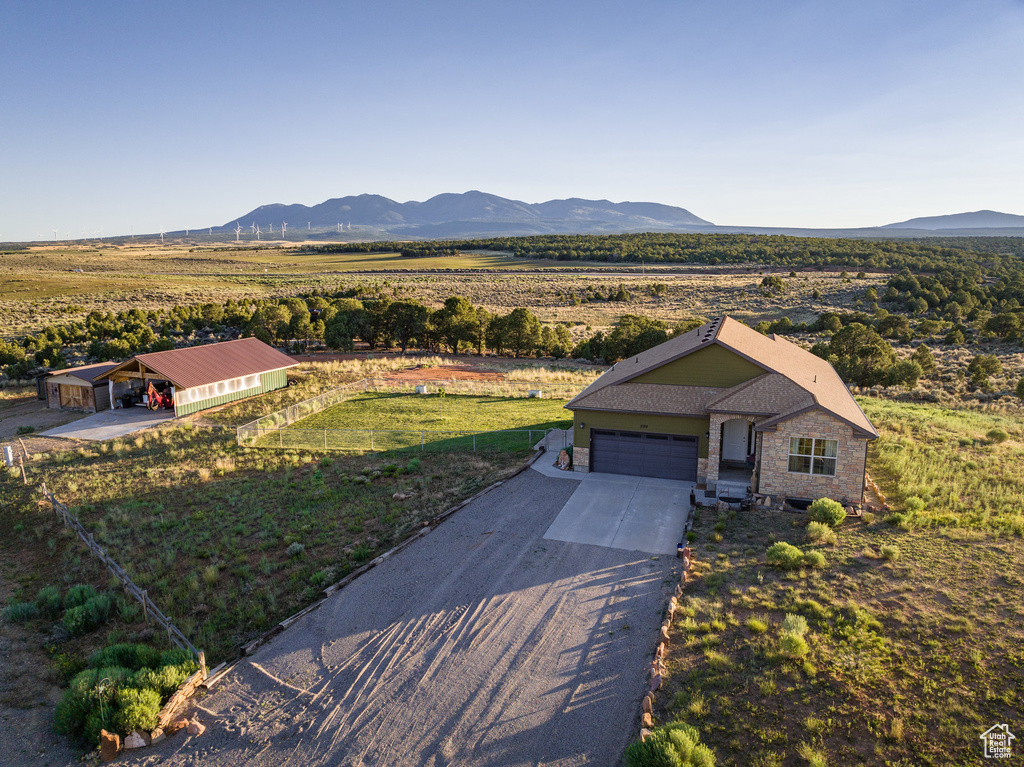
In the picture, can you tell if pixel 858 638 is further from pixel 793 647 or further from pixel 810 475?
pixel 810 475

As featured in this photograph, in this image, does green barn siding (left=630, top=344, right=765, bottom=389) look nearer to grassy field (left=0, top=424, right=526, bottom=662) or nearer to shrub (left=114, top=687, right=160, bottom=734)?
grassy field (left=0, top=424, right=526, bottom=662)

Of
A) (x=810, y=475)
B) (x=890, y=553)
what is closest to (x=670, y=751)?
(x=890, y=553)

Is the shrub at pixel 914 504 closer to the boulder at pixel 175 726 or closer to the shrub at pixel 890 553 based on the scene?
the shrub at pixel 890 553

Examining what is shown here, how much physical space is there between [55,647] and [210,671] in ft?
13.1

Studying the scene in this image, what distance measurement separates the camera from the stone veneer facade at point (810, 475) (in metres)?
18.2

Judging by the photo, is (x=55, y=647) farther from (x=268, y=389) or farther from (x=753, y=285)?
(x=753, y=285)

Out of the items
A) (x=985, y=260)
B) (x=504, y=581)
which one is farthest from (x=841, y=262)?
(x=504, y=581)

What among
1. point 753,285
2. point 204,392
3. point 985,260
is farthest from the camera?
point 985,260

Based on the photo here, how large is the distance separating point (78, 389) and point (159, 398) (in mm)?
5265

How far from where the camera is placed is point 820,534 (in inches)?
636

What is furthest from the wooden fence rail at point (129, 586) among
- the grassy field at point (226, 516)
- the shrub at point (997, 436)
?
the shrub at point (997, 436)

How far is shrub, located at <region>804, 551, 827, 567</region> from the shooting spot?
14609 millimetres

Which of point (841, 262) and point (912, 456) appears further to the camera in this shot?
point (841, 262)

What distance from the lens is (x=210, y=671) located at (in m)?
11.4
